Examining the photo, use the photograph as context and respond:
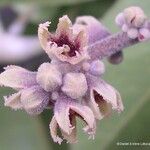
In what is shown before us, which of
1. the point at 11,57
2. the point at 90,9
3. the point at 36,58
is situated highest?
the point at 11,57

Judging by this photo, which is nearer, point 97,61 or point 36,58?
point 97,61

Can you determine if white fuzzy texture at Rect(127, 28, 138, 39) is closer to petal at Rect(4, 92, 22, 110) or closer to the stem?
the stem

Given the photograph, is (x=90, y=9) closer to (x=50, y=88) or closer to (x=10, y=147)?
(x=10, y=147)

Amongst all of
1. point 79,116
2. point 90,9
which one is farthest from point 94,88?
point 90,9

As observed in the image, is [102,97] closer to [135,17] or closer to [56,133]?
[56,133]

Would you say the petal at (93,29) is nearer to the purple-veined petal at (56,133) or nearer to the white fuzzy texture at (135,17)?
the white fuzzy texture at (135,17)

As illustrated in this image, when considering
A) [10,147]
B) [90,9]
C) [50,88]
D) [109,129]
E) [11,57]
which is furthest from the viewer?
[11,57]

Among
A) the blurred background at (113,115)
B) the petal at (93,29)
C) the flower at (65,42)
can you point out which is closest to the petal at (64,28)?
the flower at (65,42)

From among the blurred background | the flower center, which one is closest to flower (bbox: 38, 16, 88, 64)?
the flower center
